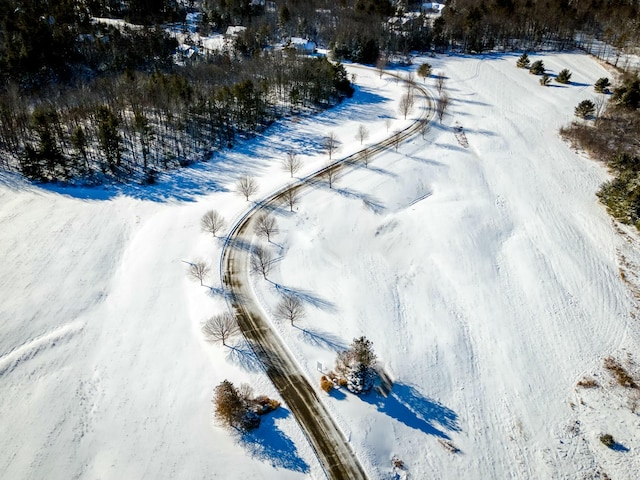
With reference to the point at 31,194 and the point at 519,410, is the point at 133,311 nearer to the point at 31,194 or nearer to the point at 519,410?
the point at 31,194

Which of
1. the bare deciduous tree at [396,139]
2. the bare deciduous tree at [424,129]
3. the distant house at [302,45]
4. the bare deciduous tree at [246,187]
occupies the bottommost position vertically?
the bare deciduous tree at [246,187]

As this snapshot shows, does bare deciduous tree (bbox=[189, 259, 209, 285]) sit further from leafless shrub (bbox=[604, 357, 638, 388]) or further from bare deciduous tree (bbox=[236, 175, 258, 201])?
leafless shrub (bbox=[604, 357, 638, 388])

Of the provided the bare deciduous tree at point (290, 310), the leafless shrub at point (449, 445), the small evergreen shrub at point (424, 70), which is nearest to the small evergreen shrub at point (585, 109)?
the small evergreen shrub at point (424, 70)

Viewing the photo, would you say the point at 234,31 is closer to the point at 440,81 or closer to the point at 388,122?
the point at 440,81

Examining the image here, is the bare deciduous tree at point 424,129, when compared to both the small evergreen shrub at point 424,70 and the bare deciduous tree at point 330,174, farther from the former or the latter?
the small evergreen shrub at point 424,70

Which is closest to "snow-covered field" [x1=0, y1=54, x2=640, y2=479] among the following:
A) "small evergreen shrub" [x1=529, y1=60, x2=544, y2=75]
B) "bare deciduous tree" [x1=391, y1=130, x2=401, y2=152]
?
"bare deciduous tree" [x1=391, y1=130, x2=401, y2=152]

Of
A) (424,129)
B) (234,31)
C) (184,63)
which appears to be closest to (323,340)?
(424,129)
